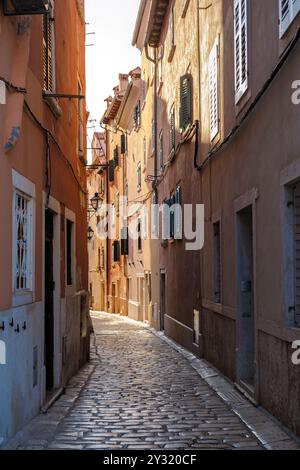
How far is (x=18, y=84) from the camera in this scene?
7.78m

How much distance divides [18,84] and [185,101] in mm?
9677

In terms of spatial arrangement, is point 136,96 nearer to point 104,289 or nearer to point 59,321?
point 104,289

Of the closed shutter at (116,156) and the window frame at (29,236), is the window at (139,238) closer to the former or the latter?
the closed shutter at (116,156)

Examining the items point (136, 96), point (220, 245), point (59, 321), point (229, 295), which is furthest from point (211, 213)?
point (136, 96)

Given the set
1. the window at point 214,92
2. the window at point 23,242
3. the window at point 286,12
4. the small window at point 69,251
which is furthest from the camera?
the small window at point 69,251

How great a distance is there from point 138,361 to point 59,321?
4.82 metres

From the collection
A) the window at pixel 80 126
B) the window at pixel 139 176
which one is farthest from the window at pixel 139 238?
the window at pixel 80 126

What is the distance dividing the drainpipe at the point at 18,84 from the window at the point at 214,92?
546 cm

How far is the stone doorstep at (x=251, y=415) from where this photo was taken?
7.26 meters

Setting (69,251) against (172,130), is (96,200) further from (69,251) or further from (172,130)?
(69,251)

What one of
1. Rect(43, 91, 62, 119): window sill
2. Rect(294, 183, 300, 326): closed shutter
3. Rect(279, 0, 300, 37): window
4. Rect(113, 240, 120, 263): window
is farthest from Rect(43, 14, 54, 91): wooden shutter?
Rect(113, 240, 120, 263): window

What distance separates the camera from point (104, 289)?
49344mm

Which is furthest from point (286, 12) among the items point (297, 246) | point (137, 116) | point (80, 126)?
point (137, 116)

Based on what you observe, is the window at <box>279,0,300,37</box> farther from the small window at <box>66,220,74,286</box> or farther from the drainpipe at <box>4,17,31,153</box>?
the small window at <box>66,220,74,286</box>
